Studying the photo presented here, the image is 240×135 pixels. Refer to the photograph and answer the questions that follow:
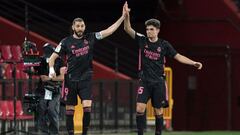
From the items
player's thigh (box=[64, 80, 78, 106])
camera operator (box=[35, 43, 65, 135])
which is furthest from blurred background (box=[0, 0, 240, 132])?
player's thigh (box=[64, 80, 78, 106])

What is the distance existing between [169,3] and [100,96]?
8190 millimetres

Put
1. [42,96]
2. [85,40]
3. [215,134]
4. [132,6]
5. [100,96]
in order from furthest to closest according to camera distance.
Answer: [132,6], [100,96], [215,134], [42,96], [85,40]

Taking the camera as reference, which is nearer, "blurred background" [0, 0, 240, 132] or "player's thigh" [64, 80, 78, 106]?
"player's thigh" [64, 80, 78, 106]

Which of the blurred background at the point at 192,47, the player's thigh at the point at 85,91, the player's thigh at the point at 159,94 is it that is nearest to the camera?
the player's thigh at the point at 85,91

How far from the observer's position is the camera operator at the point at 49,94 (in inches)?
581

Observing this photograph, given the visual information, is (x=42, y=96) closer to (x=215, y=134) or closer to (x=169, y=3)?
(x=215, y=134)

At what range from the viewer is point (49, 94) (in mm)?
14781

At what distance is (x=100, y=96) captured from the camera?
1888cm

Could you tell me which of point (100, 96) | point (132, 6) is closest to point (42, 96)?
point (100, 96)

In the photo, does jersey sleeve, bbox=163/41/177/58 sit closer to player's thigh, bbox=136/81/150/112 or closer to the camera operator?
player's thigh, bbox=136/81/150/112

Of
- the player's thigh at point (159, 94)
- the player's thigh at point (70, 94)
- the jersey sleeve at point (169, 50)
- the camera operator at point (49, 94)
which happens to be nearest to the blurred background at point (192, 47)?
the camera operator at point (49, 94)

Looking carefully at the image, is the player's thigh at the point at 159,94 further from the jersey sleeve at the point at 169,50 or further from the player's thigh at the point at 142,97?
the jersey sleeve at the point at 169,50

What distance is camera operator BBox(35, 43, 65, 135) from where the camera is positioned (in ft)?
48.4

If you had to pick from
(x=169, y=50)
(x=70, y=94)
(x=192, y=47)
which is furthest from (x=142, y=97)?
(x=192, y=47)
